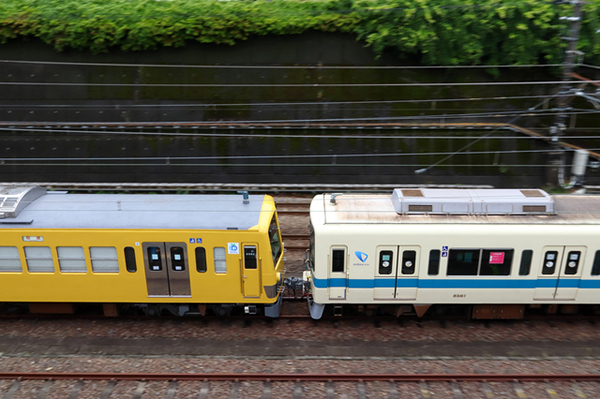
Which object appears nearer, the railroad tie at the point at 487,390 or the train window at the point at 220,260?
the railroad tie at the point at 487,390

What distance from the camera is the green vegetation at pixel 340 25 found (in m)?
18.8

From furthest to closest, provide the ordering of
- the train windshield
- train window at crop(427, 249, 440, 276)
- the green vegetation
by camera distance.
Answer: the green vegetation, the train windshield, train window at crop(427, 249, 440, 276)

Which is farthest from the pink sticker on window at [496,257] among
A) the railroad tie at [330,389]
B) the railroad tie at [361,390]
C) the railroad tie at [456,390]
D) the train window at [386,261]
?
the railroad tie at [330,389]

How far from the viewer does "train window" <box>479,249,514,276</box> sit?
→ 34.6 feet

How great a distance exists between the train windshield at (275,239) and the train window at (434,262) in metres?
3.53

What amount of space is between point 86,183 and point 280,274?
1212cm

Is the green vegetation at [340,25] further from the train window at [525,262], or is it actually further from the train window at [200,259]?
the train window at [200,259]

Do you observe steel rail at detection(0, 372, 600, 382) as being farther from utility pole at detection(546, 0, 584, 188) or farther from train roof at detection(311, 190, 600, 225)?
utility pole at detection(546, 0, 584, 188)

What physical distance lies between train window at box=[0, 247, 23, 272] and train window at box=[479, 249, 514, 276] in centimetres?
1058

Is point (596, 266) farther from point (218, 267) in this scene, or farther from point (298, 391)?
point (218, 267)

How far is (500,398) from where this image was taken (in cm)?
928

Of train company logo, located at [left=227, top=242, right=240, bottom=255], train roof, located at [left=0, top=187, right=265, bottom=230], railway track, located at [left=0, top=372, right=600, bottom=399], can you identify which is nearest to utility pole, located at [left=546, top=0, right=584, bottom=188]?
railway track, located at [left=0, top=372, right=600, bottom=399]

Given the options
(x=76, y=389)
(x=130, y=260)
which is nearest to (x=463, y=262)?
(x=130, y=260)

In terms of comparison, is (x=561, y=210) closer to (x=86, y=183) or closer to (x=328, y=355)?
(x=328, y=355)
